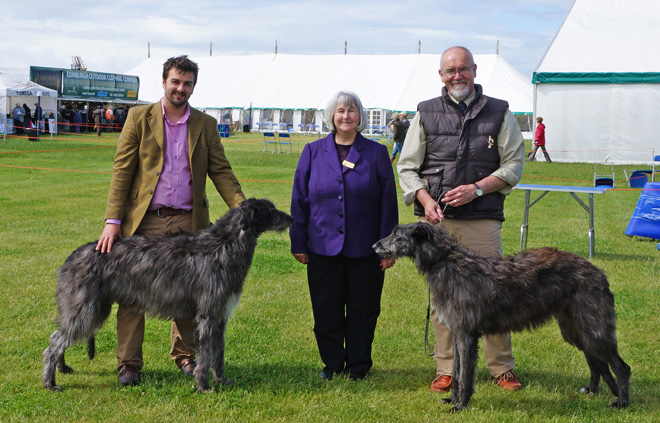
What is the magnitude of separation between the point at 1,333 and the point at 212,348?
242 cm

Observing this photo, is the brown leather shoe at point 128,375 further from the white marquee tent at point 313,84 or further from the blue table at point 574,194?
the white marquee tent at point 313,84

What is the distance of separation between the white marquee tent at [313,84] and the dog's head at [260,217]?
38111 millimetres

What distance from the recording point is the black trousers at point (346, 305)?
511 cm

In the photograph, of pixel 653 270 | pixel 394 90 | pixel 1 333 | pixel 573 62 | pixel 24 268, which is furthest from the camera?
pixel 394 90

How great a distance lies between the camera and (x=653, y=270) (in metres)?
8.91

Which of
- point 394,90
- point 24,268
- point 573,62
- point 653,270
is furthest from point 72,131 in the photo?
point 653,270

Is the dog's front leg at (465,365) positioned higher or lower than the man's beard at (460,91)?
lower

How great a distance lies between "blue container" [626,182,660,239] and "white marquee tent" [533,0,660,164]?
55.6 feet

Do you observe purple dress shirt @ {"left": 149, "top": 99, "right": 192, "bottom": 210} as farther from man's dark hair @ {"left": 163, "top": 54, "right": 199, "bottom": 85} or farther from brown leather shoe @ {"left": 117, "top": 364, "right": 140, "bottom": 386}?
brown leather shoe @ {"left": 117, "top": 364, "right": 140, "bottom": 386}

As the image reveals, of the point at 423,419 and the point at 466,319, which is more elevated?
the point at 466,319

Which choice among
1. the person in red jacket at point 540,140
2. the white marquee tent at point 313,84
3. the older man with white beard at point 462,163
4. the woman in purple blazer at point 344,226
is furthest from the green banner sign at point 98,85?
the older man with white beard at point 462,163

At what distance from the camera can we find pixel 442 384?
16.4 feet

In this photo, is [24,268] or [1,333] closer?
[1,333]

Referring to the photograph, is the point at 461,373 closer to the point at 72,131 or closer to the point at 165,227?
the point at 165,227
